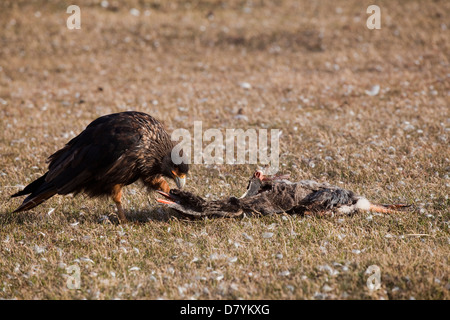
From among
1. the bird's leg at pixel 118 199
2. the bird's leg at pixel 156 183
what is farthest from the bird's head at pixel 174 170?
the bird's leg at pixel 118 199

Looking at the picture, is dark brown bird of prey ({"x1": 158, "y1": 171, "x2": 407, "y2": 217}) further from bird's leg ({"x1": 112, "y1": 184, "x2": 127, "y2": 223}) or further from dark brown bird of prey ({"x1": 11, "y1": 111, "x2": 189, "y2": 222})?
bird's leg ({"x1": 112, "y1": 184, "x2": 127, "y2": 223})

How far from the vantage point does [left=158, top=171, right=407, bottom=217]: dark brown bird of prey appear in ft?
18.8

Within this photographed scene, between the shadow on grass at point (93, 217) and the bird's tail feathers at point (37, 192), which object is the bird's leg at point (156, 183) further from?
the bird's tail feathers at point (37, 192)

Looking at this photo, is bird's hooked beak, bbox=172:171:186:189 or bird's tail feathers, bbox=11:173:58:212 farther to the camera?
bird's hooked beak, bbox=172:171:186:189

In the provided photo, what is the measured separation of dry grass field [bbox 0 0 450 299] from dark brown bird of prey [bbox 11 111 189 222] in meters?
0.46

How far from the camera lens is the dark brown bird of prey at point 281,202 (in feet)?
18.8

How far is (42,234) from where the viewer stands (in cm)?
570

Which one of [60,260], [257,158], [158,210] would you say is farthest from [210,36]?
[60,260]

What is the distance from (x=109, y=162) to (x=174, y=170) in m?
0.81

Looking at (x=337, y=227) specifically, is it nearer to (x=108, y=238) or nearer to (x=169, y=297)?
(x=169, y=297)

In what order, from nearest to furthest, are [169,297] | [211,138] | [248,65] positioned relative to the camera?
[169,297], [211,138], [248,65]

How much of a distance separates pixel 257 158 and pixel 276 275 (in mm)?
3864

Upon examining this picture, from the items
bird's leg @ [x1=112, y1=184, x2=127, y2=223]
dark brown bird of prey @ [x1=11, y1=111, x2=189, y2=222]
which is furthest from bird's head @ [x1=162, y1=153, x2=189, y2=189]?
bird's leg @ [x1=112, y1=184, x2=127, y2=223]

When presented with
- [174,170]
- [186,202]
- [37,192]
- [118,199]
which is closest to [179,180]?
[174,170]
